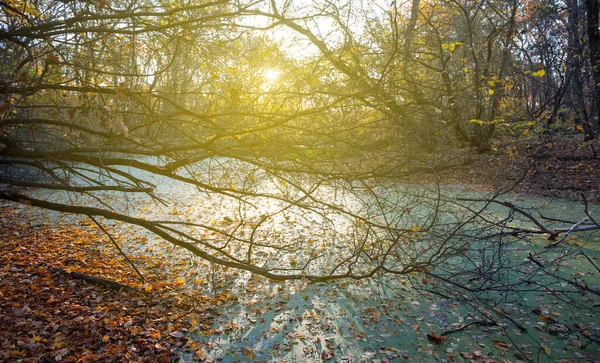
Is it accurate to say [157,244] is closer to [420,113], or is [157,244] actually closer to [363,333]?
[363,333]

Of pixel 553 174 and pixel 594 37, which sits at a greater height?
pixel 594 37

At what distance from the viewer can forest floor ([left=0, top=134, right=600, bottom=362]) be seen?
4.25 metres

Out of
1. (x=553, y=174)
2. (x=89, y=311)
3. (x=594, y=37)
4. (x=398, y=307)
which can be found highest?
(x=594, y=37)

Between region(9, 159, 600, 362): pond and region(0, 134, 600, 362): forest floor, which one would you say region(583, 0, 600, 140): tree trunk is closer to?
region(9, 159, 600, 362): pond

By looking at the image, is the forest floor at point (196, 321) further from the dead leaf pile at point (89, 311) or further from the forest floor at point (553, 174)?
the forest floor at point (553, 174)

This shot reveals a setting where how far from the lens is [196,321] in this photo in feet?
16.5

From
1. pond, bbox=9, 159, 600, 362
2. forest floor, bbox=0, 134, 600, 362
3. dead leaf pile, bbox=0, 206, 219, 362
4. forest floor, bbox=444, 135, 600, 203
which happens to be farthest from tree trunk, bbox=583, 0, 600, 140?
dead leaf pile, bbox=0, 206, 219, 362

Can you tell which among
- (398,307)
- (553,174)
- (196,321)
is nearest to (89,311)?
(196,321)

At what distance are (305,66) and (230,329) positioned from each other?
10.8ft

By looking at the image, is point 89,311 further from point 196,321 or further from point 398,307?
point 398,307

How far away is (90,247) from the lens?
7820mm

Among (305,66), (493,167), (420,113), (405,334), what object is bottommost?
(405,334)

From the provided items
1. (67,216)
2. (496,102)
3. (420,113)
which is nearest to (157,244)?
(67,216)

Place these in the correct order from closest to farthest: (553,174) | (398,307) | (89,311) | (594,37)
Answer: (89,311) → (398,307) → (594,37) → (553,174)
